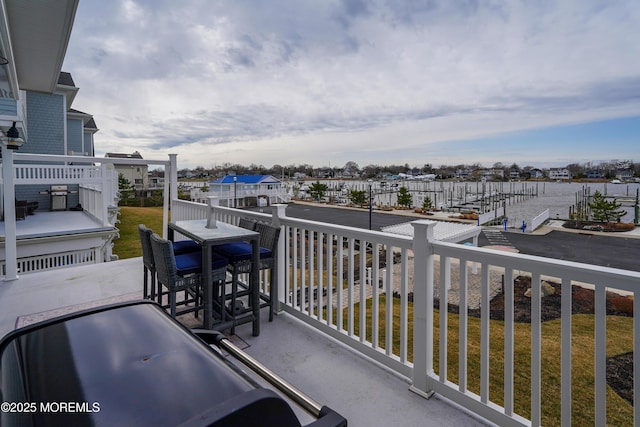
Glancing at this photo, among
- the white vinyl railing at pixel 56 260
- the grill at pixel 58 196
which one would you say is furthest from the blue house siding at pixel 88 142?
the white vinyl railing at pixel 56 260

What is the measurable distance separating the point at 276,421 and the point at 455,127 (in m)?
21.3

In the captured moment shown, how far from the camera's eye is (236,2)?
242 inches

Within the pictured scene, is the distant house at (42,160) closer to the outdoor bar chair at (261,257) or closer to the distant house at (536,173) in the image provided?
the outdoor bar chair at (261,257)

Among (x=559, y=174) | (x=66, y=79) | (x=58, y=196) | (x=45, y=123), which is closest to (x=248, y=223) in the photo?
(x=58, y=196)

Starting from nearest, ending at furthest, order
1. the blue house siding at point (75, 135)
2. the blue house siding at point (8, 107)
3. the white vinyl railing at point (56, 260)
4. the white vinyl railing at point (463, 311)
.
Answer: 1. the white vinyl railing at point (463, 311)
2. the blue house siding at point (8, 107)
3. the white vinyl railing at point (56, 260)
4. the blue house siding at point (75, 135)

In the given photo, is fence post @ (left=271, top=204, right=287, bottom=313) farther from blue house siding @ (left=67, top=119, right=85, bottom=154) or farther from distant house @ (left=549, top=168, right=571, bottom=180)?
distant house @ (left=549, top=168, right=571, bottom=180)

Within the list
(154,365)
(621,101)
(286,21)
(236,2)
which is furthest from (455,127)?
(154,365)

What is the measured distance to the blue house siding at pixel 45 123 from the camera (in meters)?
10.6

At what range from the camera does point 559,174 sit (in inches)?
1863

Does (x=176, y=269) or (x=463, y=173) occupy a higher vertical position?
(x=463, y=173)

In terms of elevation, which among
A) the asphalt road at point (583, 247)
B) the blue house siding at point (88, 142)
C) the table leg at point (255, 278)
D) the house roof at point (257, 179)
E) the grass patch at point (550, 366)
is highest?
the blue house siding at point (88, 142)

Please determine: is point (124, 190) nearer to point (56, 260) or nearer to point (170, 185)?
point (56, 260)

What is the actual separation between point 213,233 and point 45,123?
11409 millimetres

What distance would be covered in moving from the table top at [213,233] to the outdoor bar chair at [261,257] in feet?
0.55
